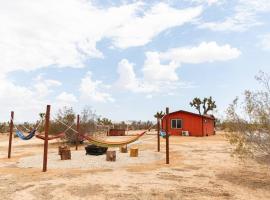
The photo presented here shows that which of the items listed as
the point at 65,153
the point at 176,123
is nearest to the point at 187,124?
the point at 176,123

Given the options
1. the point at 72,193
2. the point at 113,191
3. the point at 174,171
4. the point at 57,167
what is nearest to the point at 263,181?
the point at 174,171

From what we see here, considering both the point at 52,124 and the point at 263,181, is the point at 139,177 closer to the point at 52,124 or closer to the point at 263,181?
the point at 263,181

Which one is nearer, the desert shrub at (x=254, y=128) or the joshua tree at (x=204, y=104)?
the desert shrub at (x=254, y=128)

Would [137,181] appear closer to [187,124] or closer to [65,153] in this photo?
[65,153]

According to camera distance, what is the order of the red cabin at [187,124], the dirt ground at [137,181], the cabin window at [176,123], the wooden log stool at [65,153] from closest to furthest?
the dirt ground at [137,181] → the wooden log stool at [65,153] → the red cabin at [187,124] → the cabin window at [176,123]

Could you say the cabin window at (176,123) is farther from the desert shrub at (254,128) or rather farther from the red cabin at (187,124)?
the desert shrub at (254,128)

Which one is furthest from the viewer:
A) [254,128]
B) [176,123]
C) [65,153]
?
A: [176,123]

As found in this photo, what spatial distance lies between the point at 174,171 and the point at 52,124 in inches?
616

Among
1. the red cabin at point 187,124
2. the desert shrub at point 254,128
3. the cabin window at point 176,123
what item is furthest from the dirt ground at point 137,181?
the cabin window at point 176,123

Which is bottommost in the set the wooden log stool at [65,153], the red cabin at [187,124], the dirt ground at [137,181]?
the dirt ground at [137,181]

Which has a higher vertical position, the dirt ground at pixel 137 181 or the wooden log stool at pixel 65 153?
the wooden log stool at pixel 65 153

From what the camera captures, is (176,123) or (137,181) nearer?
(137,181)

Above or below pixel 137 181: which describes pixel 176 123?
above

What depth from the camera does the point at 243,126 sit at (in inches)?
332
